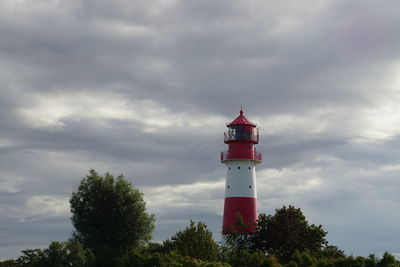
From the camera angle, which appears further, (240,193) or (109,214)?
(240,193)

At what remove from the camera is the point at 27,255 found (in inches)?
3339

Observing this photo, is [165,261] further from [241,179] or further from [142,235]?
[241,179]

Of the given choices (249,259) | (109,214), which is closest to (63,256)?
(109,214)

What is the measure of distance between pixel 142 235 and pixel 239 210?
48.3 ft

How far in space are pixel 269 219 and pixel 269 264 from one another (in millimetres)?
15475

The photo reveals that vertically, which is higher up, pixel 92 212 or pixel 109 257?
pixel 92 212

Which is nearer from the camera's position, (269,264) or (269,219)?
(269,264)

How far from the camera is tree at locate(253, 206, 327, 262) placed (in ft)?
280

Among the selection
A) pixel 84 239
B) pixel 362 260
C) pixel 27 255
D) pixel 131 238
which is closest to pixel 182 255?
pixel 131 238

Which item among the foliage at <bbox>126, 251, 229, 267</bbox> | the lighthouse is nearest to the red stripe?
the lighthouse

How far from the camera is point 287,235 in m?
85.6

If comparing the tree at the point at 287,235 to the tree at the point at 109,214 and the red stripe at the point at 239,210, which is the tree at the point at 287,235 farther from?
the tree at the point at 109,214

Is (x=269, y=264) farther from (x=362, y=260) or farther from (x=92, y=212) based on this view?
(x=92, y=212)

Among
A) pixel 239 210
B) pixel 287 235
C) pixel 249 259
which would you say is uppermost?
pixel 239 210
